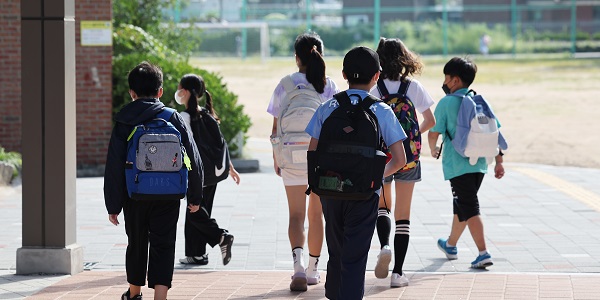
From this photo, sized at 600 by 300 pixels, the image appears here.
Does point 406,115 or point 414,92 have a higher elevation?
point 414,92

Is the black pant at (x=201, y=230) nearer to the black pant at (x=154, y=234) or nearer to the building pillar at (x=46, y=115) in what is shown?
the building pillar at (x=46, y=115)

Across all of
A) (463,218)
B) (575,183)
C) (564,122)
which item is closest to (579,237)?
(463,218)

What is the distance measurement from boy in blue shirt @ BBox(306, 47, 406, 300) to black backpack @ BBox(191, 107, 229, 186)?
217cm

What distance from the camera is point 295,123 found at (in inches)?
267

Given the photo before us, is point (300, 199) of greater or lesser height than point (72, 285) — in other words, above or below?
above

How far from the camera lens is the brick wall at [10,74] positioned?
14016mm

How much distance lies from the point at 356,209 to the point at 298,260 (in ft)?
4.86

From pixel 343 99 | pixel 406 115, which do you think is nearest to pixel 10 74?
pixel 406 115

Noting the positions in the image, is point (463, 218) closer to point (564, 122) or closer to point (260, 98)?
point (564, 122)

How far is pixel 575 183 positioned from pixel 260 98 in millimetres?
15832

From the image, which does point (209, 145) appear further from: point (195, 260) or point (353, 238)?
point (353, 238)

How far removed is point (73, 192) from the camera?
722 centimetres

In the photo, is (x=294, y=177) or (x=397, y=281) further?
(x=397, y=281)

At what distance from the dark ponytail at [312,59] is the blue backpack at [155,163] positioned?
1.30 m
